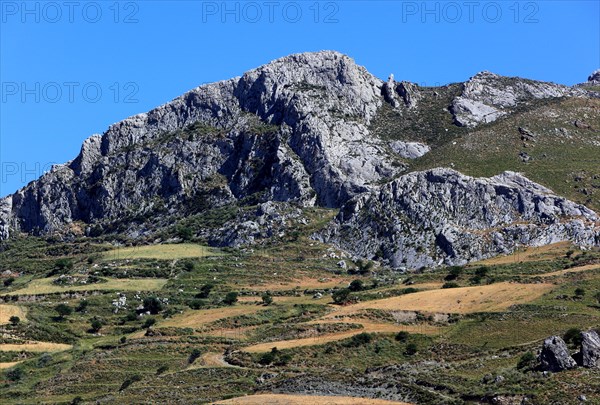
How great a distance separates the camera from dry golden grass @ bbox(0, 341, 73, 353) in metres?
128

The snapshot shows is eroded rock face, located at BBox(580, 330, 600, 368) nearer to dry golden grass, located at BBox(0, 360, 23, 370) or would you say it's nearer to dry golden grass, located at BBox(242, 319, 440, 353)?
dry golden grass, located at BBox(242, 319, 440, 353)

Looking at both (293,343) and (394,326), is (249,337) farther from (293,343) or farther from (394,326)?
(394,326)

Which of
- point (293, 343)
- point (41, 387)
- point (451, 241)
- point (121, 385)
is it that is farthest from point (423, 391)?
point (451, 241)

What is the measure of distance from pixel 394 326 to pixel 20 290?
255ft

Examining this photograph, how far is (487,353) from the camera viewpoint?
100625mm

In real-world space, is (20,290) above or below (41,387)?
above

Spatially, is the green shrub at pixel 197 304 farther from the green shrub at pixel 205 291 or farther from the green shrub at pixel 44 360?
the green shrub at pixel 44 360

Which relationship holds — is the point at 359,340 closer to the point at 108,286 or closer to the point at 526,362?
the point at 526,362

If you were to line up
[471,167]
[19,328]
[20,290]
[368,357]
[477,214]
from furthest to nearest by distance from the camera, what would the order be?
[471,167] → [477,214] → [20,290] → [19,328] → [368,357]

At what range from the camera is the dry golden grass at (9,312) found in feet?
461

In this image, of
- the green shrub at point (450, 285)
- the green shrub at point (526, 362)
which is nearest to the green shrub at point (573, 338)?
the green shrub at point (526, 362)

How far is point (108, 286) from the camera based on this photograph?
16050 centimetres

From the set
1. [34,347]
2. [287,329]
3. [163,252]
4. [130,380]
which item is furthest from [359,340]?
[163,252]

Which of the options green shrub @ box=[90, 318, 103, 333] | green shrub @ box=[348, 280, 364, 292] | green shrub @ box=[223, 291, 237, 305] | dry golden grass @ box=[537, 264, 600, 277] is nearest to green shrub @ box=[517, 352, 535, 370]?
dry golden grass @ box=[537, 264, 600, 277]
